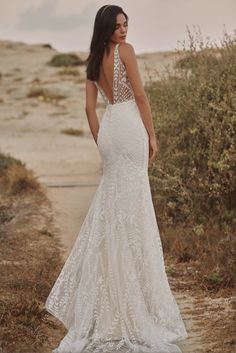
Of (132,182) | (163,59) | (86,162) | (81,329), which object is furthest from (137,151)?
(163,59)

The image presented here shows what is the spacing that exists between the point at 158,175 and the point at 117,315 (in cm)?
463

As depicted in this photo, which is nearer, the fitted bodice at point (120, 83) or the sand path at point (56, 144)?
the fitted bodice at point (120, 83)

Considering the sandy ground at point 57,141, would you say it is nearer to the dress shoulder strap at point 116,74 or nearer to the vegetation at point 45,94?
the vegetation at point 45,94

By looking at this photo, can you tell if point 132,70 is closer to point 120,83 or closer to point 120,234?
point 120,83

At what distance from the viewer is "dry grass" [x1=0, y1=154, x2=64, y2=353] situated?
565cm

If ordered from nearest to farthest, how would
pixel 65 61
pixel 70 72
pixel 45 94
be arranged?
pixel 45 94
pixel 70 72
pixel 65 61

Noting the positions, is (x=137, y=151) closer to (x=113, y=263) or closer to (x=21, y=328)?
(x=113, y=263)

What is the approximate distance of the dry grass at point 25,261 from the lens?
5648 mm

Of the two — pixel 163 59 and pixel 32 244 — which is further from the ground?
pixel 163 59

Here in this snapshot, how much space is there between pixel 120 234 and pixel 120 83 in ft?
3.21

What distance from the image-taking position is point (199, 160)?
9164 millimetres

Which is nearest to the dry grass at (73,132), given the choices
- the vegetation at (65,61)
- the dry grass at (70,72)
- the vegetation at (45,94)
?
the vegetation at (45,94)

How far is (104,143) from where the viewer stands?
5.38 m

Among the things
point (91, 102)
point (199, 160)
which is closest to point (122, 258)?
point (91, 102)
